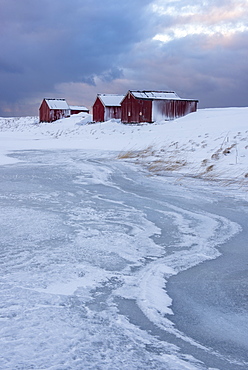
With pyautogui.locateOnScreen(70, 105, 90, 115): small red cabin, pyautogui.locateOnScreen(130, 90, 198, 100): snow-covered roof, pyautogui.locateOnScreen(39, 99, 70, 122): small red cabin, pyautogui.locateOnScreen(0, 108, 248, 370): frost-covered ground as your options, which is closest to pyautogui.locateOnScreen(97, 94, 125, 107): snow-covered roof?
pyautogui.locateOnScreen(130, 90, 198, 100): snow-covered roof

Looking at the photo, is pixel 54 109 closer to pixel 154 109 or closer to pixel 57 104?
pixel 57 104

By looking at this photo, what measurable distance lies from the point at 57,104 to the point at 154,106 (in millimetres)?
23515

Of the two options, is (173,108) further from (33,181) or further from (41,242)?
(41,242)

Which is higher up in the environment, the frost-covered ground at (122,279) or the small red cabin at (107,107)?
the small red cabin at (107,107)

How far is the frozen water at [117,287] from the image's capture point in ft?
6.07

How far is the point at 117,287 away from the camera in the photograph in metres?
2.67

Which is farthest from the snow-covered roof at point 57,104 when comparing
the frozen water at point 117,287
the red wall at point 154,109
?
the frozen water at point 117,287

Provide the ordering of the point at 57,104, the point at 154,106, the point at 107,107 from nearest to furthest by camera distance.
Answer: the point at 154,106 < the point at 107,107 < the point at 57,104

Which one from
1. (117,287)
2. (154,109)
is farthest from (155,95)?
(117,287)

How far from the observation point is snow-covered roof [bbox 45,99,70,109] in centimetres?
5473

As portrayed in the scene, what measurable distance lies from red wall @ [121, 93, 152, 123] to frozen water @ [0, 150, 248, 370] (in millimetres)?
31216

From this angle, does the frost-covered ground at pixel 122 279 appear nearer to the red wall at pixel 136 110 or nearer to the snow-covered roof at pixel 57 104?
A: the red wall at pixel 136 110

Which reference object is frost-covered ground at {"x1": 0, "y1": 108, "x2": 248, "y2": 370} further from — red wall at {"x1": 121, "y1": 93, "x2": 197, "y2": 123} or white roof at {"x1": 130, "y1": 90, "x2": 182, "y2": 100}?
white roof at {"x1": 130, "y1": 90, "x2": 182, "y2": 100}

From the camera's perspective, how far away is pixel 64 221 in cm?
454
